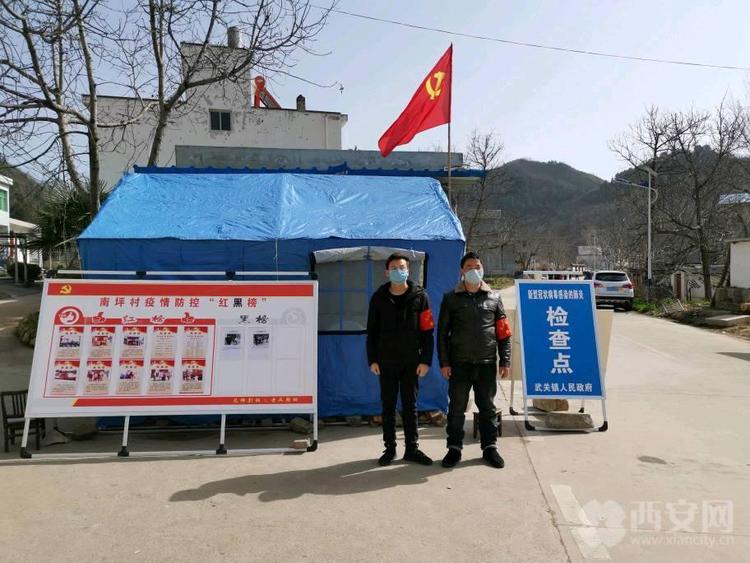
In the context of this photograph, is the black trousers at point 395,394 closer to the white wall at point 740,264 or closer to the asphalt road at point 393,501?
the asphalt road at point 393,501

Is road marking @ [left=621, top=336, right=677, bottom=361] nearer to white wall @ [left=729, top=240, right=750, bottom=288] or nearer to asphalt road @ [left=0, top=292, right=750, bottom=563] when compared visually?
asphalt road @ [left=0, top=292, right=750, bottom=563]

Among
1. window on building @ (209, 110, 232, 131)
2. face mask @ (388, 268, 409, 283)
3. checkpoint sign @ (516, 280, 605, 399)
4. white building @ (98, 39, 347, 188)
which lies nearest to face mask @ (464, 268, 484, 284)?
face mask @ (388, 268, 409, 283)

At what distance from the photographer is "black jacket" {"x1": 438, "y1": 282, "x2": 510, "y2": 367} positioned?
16.2ft

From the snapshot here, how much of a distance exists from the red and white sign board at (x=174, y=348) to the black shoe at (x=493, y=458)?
1700 millimetres

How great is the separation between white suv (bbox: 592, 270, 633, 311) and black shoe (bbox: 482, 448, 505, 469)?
64.4 ft

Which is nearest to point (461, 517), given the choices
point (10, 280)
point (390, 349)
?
point (390, 349)

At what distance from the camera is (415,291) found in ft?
16.5

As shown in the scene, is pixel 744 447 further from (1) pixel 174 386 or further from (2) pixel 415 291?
(1) pixel 174 386

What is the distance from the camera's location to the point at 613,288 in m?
23.0

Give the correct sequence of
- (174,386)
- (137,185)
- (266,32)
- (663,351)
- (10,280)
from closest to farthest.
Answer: (174,386)
(137,185)
(266,32)
(663,351)
(10,280)

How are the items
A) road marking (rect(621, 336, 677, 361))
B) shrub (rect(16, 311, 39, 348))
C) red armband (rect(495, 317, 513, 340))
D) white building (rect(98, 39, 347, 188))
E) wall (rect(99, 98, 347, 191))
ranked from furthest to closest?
1. wall (rect(99, 98, 347, 191))
2. white building (rect(98, 39, 347, 188))
3. road marking (rect(621, 336, 677, 361))
4. shrub (rect(16, 311, 39, 348))
5. red armband (rect(495, 317, 513, 340))

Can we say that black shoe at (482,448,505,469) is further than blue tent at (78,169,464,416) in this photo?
No

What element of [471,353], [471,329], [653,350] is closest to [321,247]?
[471,329]

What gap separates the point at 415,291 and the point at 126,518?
2.93 metres
